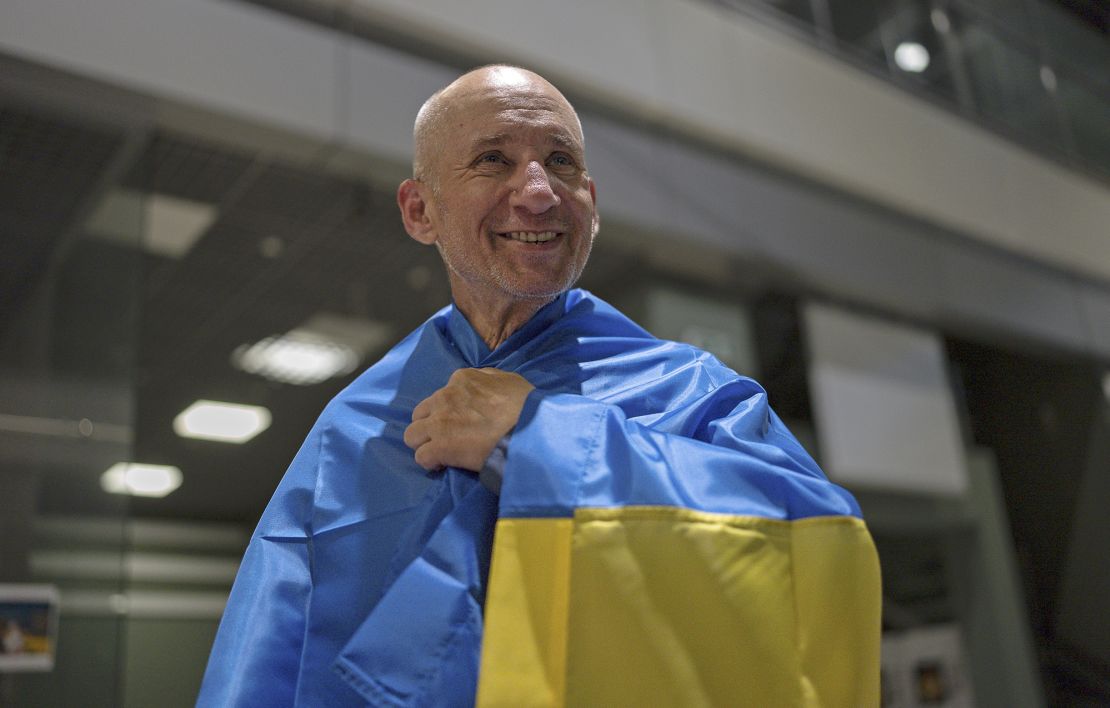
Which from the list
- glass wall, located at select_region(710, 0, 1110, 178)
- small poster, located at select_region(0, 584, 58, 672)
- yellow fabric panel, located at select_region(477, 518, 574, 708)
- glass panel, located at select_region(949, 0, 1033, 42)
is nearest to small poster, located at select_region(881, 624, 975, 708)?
glass wall, located at select_region(710, 0, 1110, 178)

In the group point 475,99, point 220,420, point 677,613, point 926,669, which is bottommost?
point 926,669

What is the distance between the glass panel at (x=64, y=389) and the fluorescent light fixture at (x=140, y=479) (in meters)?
0.02

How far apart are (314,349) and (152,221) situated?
32.5 inches

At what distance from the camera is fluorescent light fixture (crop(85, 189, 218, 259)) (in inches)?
109

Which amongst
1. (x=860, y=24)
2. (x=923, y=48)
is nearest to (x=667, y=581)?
(x=860, y=24)

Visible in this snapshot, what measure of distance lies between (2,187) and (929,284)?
362 centimetres

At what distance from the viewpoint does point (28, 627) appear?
231cm

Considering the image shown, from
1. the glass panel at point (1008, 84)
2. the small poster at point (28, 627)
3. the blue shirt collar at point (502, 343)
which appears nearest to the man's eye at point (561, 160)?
the blue shirt collar at point (502, 343)

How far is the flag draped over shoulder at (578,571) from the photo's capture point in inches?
32.2

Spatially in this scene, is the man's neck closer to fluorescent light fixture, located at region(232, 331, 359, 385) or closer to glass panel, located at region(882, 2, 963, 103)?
fluorescent light fixture, located at region(232, 331, 359, 385)

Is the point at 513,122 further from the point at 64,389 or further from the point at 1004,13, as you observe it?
the point at 1004,13

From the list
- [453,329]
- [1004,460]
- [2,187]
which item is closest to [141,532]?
[2,187]

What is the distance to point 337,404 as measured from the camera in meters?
1.11

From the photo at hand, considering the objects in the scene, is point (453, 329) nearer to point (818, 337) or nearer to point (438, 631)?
point (438, 631)
